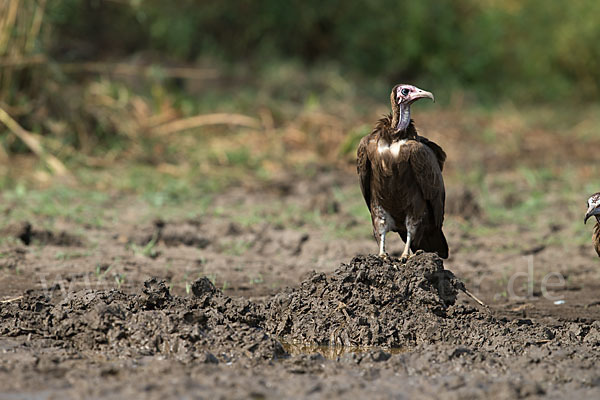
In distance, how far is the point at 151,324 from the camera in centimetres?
479

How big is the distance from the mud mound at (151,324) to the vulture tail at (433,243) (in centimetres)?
159

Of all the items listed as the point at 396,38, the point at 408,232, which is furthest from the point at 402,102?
the point at 396,38

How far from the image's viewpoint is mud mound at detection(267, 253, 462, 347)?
5.14 metres

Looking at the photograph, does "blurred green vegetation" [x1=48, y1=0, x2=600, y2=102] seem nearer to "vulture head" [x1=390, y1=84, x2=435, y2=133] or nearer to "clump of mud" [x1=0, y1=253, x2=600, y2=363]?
"vulture head" [x1=390, y1=84, x2=435, y2=133]

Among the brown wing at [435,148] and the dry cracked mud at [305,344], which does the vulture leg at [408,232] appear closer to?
the brown wing at [435,148]

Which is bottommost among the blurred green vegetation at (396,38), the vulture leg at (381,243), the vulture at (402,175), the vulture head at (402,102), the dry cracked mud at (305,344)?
the dry cracked mud at (305,344)

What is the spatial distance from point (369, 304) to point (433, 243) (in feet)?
4.17

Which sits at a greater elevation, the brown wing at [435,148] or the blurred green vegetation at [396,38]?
the blurred green vegetation at [396,38]

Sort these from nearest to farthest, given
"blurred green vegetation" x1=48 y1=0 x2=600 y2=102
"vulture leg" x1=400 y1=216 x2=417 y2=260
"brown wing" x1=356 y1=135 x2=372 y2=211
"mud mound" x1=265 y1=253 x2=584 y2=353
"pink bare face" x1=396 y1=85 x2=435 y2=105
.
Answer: "mud mound" x1=265 y1=253 x2=584 y2=353, "pink bare face" x1=396 y1=85 x2=435 y2=105, "brown wing" x1=356 y1=135 x2=372 y2=211, "vulture leg" x1=400 y1=216 x2=417 y2=260, "blurred green vegetation" x1=48 y1=0 x2=600 y2=102

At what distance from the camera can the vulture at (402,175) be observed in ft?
19.2

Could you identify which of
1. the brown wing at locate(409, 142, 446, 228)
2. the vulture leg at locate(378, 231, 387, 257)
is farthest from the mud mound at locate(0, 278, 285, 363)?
the brown wing at locate(409, 142, 446, 228)

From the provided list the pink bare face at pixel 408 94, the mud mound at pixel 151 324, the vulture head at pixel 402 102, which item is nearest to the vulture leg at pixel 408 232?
the vulture head at pixel 402 102

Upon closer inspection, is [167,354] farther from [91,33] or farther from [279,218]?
[91,33]

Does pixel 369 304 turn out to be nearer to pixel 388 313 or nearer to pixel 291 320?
pixel 388 313
